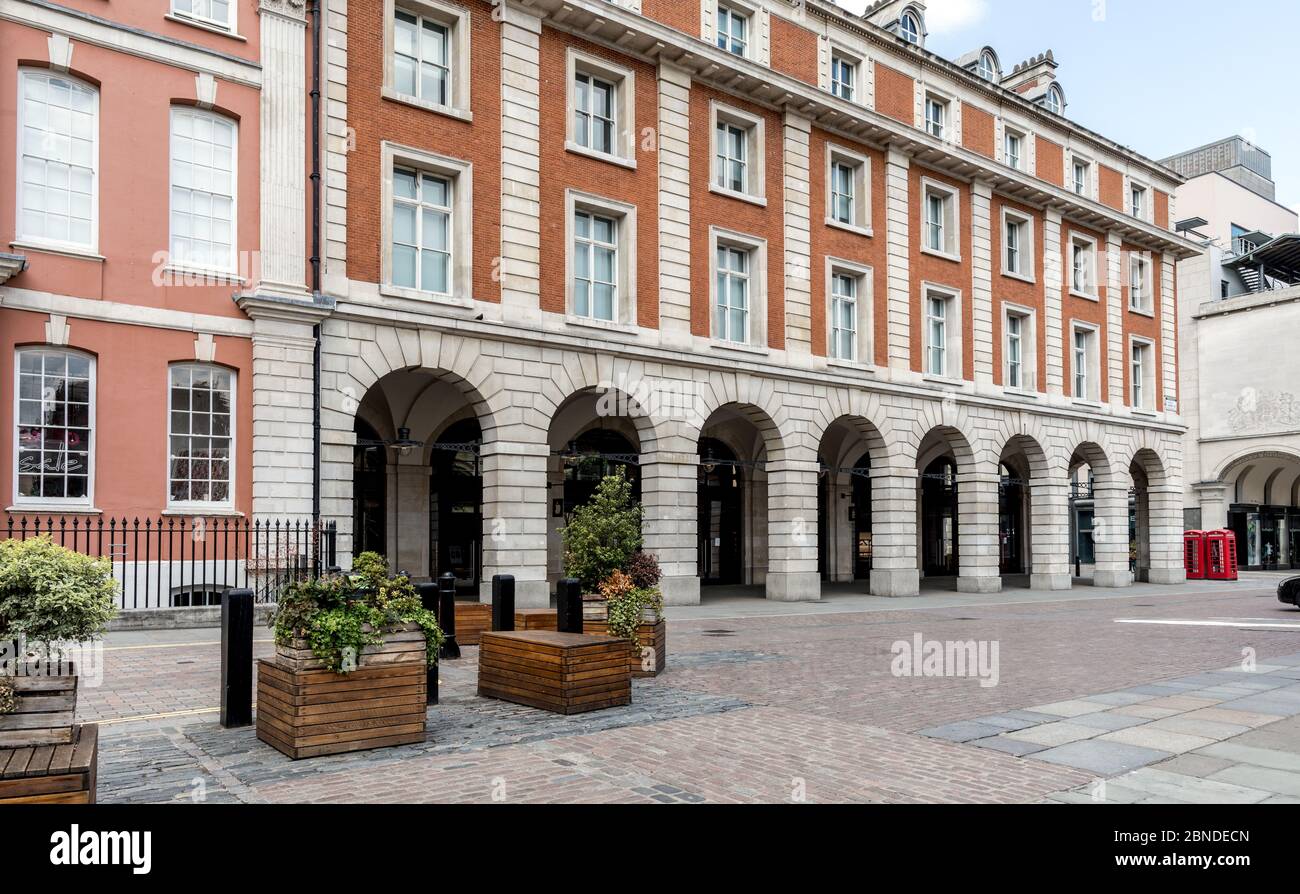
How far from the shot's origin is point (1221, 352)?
50656 millimetres

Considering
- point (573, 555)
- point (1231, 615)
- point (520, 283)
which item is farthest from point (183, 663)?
point (1231, 615)

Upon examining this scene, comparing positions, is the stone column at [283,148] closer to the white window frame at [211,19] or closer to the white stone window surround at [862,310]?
the white window frame at [211,19]

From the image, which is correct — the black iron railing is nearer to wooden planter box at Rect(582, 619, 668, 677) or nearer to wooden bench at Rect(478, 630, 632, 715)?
wooden planter box at Rect(582, 619, 668, 677)

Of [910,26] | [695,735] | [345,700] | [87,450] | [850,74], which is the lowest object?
[695,735]

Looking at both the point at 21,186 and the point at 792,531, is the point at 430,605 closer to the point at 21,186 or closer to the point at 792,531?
the point at 21,186

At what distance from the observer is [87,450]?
648 inches

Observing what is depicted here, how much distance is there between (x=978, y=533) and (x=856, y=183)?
1159 cm

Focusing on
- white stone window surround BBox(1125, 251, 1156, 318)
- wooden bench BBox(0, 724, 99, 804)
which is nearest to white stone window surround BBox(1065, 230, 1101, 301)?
white stone window surround BBox(1125, 251, 1156, 318)

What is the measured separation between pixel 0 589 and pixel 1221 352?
185 feet

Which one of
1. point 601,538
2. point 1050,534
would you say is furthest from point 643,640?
point 1050,534

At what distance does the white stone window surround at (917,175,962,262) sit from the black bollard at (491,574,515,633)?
74.1ft

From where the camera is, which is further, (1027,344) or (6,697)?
(1027,344)

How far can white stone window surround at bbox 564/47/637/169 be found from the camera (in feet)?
74.2
